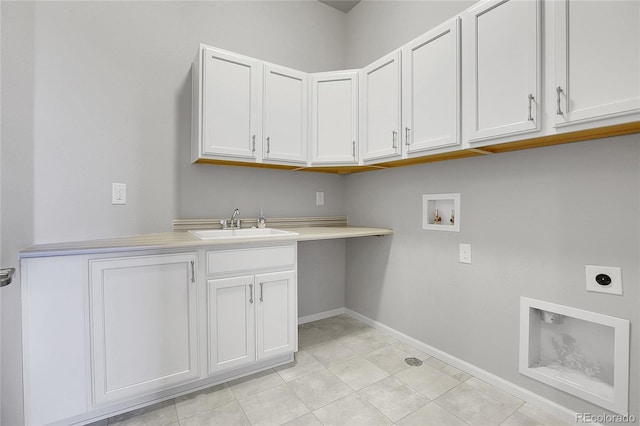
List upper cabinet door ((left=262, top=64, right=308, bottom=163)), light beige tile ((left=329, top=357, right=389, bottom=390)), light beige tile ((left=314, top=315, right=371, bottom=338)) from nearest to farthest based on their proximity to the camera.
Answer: light beige tile ((left=329, top=357, right=389, bottom=390))
upper cabinet door ((left=262, top=64, right=308, bottom=163))
light beige tile ((left=314, top=315, right=371, bottom=338))

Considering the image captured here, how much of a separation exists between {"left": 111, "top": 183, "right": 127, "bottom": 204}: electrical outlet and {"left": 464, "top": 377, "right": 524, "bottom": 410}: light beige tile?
2492mm

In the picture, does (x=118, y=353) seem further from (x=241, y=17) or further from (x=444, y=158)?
(x=241, y=17)

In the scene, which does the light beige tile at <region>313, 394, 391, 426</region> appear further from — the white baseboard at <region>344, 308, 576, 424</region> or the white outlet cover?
the white outlet cover

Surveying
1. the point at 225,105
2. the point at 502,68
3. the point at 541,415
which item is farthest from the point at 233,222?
the point at 541,415

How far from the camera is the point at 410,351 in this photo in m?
2.26

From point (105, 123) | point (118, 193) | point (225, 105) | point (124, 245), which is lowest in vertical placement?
point (124, 245)

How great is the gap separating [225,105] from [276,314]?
4.73 feet

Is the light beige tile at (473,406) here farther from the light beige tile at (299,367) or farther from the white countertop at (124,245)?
the white countertop at (124,245)

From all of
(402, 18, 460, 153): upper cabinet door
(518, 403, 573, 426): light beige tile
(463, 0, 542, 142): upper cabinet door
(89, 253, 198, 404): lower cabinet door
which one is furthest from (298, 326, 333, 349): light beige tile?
(463, 0, 542, 142): upper cabinet door

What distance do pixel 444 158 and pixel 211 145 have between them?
1.57 m

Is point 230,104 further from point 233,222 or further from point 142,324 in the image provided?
point 142,324

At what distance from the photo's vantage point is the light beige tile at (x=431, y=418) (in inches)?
59.5

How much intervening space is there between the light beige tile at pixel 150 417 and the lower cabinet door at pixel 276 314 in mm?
536

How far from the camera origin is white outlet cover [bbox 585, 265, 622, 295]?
1.35 m
